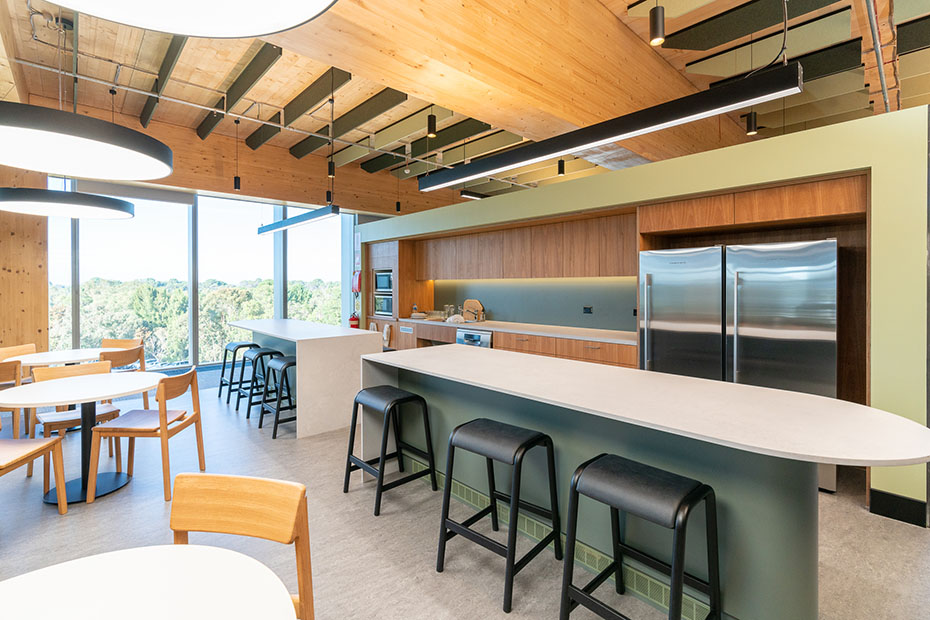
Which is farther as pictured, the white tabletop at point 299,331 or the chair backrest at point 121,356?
the white tabletop at point 299,331

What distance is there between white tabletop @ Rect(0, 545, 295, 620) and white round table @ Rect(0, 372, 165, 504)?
7.12 ft

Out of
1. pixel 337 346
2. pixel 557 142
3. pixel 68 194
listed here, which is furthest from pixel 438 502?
pixel 68 194

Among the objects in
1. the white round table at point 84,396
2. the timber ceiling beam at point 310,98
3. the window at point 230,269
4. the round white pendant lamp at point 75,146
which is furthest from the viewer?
the window at point 230,269

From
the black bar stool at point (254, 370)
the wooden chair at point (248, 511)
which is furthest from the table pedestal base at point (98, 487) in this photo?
the wooden chair at point (248, 511)

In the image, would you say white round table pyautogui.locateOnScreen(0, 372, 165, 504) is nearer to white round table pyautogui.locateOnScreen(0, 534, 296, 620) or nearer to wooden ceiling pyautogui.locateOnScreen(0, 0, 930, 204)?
white round table pyautogui.locateOnScreen(0, 534, 296, 620)

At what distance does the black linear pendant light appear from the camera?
81.4 inches

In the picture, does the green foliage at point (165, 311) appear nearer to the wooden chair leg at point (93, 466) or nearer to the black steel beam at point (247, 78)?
the black steel beam at point (247, 78)

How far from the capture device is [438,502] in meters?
2.96

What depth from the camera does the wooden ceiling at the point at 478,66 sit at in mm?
2637

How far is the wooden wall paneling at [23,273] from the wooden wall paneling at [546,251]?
6.13 m

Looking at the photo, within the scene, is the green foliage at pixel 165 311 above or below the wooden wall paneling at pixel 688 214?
below

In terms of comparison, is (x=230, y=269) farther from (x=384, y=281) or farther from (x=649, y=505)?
(x=649, y=505)

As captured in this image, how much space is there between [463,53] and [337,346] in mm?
3048

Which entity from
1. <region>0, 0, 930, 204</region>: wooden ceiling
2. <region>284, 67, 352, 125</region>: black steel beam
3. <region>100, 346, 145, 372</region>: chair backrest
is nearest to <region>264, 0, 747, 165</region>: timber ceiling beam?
<region>0, 0, 930, 204</region>: wooden ceiling
